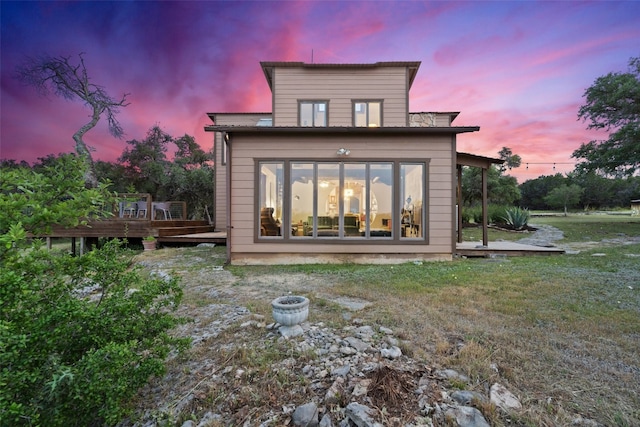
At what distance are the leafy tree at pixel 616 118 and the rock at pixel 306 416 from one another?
58.8 ft

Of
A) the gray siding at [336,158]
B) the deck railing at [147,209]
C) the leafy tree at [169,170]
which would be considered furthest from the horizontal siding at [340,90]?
the leafy tree at [169,170]

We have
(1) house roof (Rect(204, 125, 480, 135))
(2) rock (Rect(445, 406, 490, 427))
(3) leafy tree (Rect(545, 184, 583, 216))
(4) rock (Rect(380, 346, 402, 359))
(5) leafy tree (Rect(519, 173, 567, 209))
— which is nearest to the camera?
(2) rock (Rect(445, 406, 490, 427))

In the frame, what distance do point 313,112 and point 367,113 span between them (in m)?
1.87

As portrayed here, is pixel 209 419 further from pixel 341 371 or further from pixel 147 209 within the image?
pixel 147 209

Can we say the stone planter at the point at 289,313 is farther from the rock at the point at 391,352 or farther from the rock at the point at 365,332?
the rock at the point at 391,352

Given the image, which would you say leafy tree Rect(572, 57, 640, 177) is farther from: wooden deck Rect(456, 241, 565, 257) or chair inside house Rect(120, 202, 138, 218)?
chair inside house Rect(120, 202, 138, 218)

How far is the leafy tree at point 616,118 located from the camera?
41.1ft

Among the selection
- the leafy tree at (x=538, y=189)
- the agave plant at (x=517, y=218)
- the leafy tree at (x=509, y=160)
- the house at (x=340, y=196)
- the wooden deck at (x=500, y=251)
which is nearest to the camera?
the house at (x=340, y=196)

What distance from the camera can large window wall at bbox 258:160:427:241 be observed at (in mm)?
7027

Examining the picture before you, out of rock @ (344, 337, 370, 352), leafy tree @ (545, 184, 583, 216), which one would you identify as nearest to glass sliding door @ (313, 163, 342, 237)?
rock @ (344, 337, 370, 352)

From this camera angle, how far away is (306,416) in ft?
6.19

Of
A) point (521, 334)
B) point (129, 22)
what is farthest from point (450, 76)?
point (129, 22)

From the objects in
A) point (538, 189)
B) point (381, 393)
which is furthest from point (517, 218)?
point (538, 189)

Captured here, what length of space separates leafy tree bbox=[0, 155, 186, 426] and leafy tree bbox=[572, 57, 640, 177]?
18.6 metres
